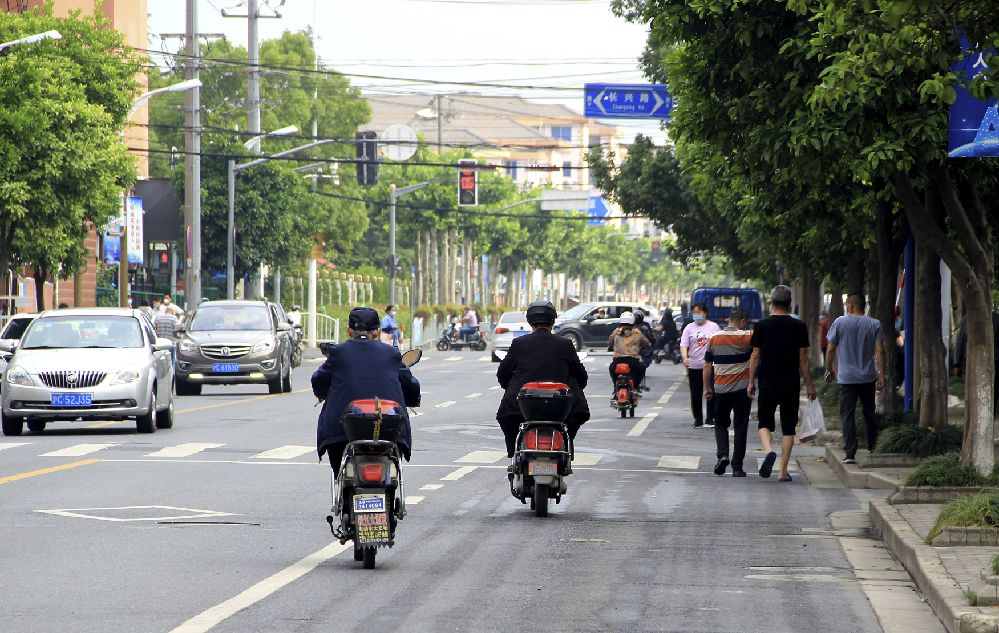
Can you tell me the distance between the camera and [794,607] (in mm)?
7453

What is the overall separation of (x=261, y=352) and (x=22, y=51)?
26.8 feet

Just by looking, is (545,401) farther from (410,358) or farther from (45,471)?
(45,471)

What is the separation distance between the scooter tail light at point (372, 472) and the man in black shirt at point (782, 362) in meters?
6.41

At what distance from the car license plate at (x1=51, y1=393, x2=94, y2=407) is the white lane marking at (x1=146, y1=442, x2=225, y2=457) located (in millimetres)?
1562

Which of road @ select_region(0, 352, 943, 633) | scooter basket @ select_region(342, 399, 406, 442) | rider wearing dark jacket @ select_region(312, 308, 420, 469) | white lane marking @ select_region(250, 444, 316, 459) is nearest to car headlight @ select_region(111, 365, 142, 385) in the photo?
road @ select_region(0, 352, 943, 633)

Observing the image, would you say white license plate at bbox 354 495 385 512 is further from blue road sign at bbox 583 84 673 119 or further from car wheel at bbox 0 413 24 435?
blue road sign at bbox 583 84 673 119

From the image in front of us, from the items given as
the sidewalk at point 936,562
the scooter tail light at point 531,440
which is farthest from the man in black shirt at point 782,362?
the scooter tail light at point 531,440

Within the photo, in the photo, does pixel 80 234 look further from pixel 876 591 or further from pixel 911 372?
pixel 876 591

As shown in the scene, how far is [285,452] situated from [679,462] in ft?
14.3

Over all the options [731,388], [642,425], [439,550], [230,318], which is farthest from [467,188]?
[439,550]

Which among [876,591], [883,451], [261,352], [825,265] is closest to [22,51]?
[261,352]

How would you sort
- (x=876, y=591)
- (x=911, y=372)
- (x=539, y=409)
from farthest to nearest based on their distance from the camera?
(x=911, y=372) < (x=539, y=409) < (x=876, y=591)

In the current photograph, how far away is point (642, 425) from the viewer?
2180 centimetres

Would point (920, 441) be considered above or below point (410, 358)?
below
